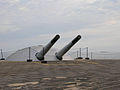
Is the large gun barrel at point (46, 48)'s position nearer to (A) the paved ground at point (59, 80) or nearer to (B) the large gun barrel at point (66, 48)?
(B) the large gun barrel at point (66, 48)

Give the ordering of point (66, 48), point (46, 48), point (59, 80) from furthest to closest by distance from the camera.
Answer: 1. point (66, 48)
2. point (46, 48)
3. point (59, 80)

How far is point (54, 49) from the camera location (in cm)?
3725

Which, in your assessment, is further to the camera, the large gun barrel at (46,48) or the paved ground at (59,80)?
the large gun barrel at (46,48)

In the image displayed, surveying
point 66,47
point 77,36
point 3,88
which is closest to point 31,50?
point 66,47

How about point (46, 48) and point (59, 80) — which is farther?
point (46, 48)

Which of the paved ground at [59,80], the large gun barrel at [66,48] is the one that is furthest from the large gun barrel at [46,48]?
the paved ground at [59,80]

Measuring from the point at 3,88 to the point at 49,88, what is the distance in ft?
6.54

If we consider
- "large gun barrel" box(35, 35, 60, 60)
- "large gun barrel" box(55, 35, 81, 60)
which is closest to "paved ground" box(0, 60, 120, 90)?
"large gun barrel" box(35, 35, 60, 60)

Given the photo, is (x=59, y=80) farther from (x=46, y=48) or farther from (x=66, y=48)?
(x=66, y=48)

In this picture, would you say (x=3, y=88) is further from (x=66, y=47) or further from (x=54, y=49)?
(x=54, y=49)

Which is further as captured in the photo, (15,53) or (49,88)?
(15,53)

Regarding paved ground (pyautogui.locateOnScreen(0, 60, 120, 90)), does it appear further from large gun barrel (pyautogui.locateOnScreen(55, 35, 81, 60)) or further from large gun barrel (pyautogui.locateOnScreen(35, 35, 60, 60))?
large gun barrel (pyautogui.locateOnScreen(55, 35, 81, 60))

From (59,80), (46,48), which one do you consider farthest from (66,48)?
(59,80)

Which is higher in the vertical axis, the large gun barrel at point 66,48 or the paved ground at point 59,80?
the large gun barrel at point 66,48
